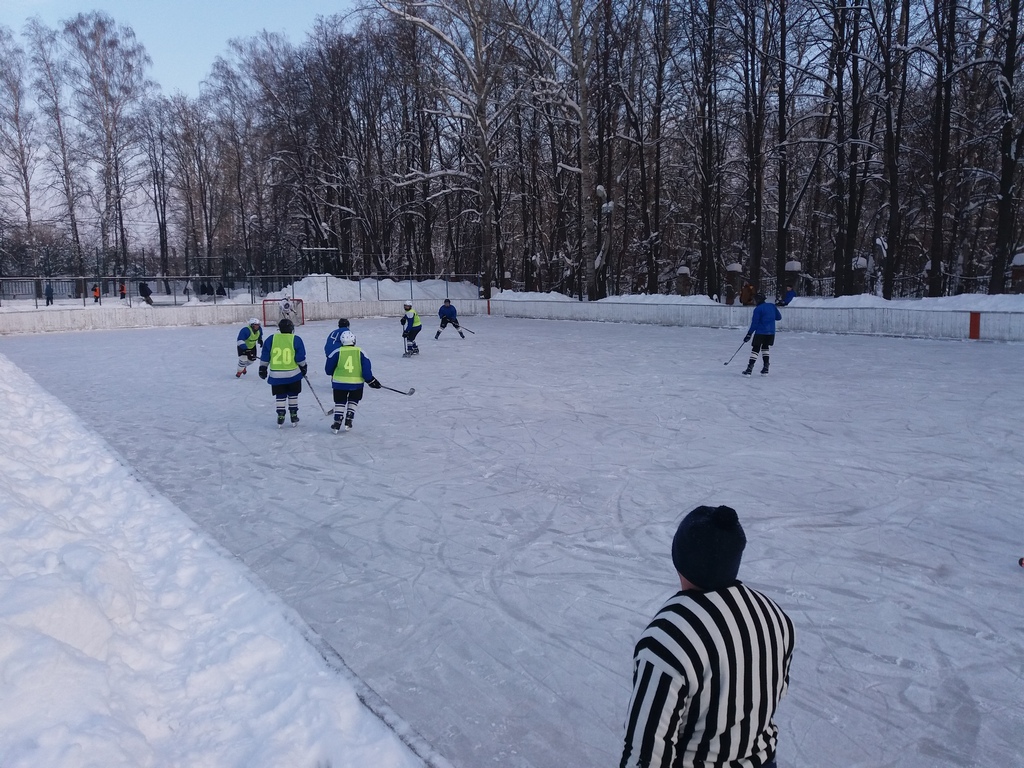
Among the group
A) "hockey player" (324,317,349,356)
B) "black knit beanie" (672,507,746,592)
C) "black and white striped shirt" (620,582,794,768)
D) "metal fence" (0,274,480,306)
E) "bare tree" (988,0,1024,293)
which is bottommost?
"black and white striped shirt" (620,582,794,768)

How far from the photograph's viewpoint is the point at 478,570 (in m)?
4.82

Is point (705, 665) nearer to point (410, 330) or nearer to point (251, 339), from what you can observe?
point (251, 339)

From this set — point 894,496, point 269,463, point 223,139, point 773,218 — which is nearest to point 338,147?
point 223,139

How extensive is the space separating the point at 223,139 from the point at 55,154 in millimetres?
11288

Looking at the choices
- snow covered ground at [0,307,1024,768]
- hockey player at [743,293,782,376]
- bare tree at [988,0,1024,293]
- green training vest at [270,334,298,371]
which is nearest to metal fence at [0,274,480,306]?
bare tree at [988,0,1024,293]

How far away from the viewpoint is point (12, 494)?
4930mm

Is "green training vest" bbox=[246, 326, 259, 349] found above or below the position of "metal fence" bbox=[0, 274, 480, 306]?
below

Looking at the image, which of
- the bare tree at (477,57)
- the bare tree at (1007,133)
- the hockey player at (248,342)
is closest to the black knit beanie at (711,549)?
the hockey player at (248,342)

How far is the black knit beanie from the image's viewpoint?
1670 millimetres

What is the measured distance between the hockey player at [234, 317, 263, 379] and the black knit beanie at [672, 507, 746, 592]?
489 inches

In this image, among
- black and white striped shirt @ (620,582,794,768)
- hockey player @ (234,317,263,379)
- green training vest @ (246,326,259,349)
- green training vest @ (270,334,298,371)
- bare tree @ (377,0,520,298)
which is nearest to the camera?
black and white striped shirt @ (620,582,794,768)

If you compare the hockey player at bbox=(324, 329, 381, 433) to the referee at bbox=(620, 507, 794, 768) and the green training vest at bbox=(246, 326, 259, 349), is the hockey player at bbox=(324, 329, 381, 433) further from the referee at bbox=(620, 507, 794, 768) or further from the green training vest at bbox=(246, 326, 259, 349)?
the referee at bbox=(620, 507, 794, 768)

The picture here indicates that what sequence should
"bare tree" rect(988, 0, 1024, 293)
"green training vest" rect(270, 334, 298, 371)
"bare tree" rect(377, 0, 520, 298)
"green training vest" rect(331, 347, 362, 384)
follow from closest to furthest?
"green training vest" rect(331, 347, 362, 384)
"green training vest" rect(270, 334, 298, 371)
"bare tree" rect(988, 0, 1024, 293)
"bare tree" rect(377, 0, 520, 298)

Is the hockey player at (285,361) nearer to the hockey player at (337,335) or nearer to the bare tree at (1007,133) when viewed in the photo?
the hockey player at (337,335)
